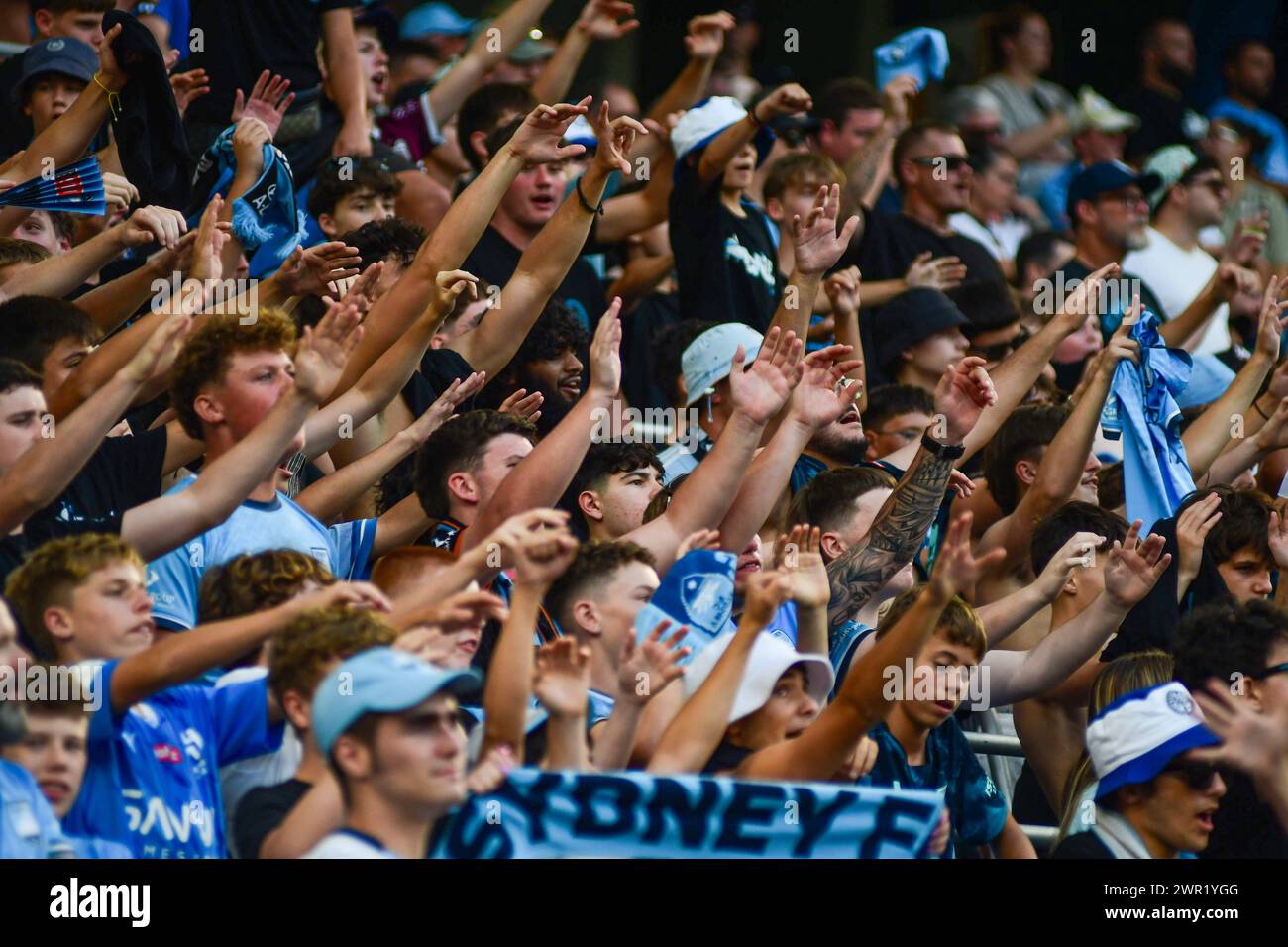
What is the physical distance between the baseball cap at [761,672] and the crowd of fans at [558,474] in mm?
11

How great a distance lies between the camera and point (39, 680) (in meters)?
3.76

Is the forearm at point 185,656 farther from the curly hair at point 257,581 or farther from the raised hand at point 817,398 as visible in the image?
the raised hand at point 817,398

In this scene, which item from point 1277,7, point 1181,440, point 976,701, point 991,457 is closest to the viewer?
point 976,701

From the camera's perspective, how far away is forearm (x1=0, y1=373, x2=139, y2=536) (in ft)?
13.7

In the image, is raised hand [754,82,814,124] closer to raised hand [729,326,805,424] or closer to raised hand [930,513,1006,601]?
raised hand [729,326,805,424]

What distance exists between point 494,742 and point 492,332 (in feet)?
8.12

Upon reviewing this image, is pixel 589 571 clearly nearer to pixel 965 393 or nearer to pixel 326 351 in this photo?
pixel 326 351

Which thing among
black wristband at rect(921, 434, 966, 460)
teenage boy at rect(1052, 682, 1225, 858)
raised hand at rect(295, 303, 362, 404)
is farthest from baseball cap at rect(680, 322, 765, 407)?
teenage boy at rect(1052, 682, 1225, 858)

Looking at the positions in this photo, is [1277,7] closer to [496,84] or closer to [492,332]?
[496,84]

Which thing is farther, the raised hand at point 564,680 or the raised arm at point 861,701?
the raised arm at point 861,701

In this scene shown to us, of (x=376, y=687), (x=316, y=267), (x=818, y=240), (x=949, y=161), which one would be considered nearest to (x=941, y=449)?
(x=818, y=240)

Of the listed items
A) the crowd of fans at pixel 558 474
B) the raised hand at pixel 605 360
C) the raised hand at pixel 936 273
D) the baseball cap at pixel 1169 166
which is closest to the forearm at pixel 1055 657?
the crowd of fans at pixel 558 474

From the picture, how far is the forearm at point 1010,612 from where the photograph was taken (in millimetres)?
5625

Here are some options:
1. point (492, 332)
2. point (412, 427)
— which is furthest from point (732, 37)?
point (412, 427)
